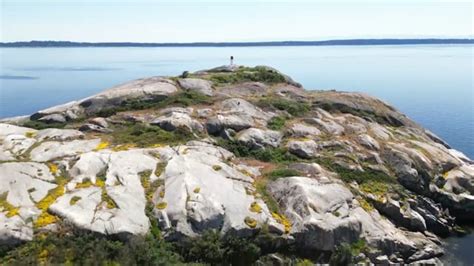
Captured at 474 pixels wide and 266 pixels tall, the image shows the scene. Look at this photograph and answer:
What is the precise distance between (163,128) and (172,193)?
12.2 meters

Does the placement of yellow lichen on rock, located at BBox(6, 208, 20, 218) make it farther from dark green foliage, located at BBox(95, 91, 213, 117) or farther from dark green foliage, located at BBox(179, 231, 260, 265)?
dark green foliage, located at BBox(95, 91, 213, 117)

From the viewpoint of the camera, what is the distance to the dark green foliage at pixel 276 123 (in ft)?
152

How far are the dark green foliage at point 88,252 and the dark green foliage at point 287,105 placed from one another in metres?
25.8

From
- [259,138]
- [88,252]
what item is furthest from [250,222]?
[259,138]

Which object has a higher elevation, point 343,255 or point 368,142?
point 368,142

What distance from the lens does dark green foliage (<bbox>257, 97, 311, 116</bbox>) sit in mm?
50312

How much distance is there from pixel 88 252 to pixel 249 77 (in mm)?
38672

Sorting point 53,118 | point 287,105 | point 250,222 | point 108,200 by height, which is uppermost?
point 287,105

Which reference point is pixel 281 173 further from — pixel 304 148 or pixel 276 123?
pixel 276 123

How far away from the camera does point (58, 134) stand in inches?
1615

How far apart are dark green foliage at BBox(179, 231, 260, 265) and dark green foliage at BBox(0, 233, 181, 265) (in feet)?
3.71

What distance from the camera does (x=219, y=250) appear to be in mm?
28859

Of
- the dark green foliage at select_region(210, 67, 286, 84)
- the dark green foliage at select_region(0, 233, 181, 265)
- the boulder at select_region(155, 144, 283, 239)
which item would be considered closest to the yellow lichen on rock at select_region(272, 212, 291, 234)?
the boulder at select_region(155, 144, 283, 239)

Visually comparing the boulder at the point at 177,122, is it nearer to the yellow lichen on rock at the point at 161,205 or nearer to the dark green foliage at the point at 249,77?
the yellow lichen on rock at the point at 161,205
